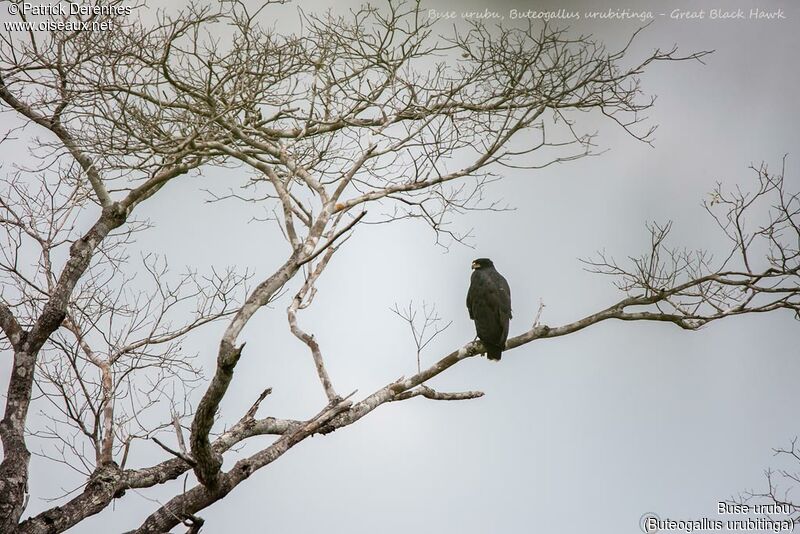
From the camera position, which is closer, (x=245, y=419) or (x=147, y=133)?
(x=245, y=419)

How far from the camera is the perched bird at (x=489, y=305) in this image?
8.69 meters

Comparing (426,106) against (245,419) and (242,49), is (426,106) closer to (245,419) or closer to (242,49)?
(242,49)

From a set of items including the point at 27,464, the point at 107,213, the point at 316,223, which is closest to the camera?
the point at 27,464

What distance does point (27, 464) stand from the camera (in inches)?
242

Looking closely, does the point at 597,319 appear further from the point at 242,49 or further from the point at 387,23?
the point at 242,49

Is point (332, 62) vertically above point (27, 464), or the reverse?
point (332, 62)

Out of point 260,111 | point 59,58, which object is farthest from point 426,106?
point 59,58

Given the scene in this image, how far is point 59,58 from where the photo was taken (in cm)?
706

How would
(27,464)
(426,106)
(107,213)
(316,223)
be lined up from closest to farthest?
1. (27,464)
2. (316,223)
3. (107,213)
4. (426,106)

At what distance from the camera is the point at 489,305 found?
9.25 metres

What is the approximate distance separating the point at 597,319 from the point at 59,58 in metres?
4.69

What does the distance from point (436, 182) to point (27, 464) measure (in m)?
3.77

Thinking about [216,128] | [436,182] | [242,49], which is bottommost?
[436,182]

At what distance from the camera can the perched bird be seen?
8.69m
